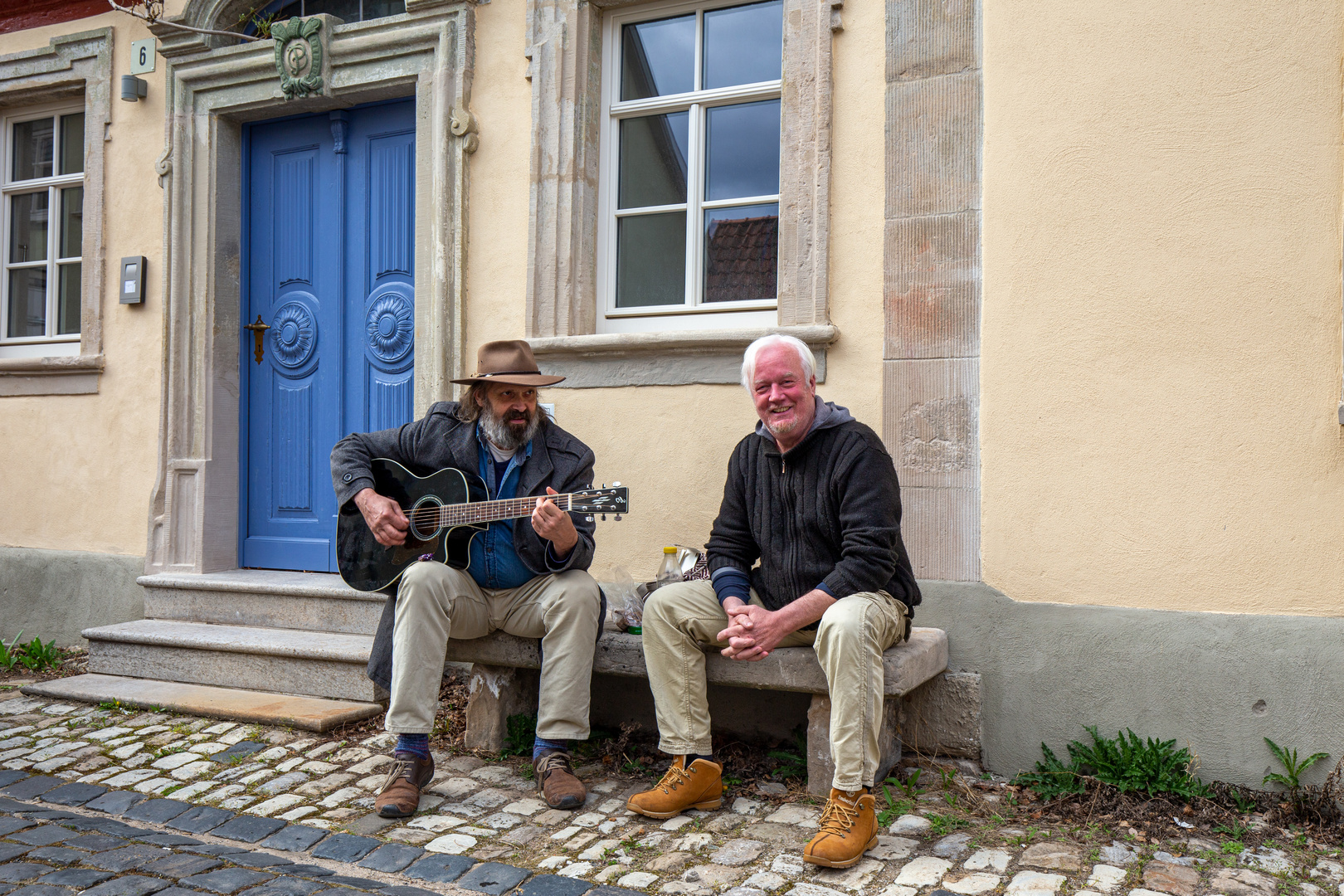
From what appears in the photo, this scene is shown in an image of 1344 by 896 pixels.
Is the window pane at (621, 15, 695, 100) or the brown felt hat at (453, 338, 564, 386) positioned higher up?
the window pane at (621, 15, 695, 100)

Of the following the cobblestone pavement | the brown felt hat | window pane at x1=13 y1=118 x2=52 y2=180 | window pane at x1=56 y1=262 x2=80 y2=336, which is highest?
window pane at x1=13 y1=118 x2=52 y2=180

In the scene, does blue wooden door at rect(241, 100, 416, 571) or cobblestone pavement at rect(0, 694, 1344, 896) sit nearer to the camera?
cobblestone pavement at rect(0, 694, 1344, 896)

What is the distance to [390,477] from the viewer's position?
3920 mm

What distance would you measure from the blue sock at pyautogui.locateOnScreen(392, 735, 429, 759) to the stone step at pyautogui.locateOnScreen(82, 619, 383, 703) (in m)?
1.05

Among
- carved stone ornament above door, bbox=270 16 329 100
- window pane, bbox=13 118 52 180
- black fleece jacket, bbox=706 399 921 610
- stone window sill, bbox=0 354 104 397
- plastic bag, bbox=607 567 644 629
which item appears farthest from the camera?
window pane, bbox=13 118 52 180

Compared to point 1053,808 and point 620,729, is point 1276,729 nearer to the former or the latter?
point 1053,808

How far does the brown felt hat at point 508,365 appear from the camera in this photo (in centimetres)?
383

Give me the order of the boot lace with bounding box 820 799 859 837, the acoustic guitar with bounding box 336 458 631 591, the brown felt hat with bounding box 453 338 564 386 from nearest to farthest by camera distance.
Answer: the boot lace with bounding box 820 799 859 837 < the acoustic guitar with bounding box 336 458 631 591 < the brown felt hat with bounding box 453 338 564 386

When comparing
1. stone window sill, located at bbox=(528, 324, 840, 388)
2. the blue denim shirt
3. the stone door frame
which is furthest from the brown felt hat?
the stone door frame

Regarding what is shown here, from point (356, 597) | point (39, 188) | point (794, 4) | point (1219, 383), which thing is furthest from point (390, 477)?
point (39, 188)

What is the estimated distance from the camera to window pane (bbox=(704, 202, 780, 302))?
457 centimetres

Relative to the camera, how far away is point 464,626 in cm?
376

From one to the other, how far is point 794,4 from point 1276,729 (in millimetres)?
3218

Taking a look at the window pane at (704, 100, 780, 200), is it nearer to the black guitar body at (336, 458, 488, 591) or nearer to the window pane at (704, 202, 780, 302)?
the window pane at (704, 202, 780, 302)
